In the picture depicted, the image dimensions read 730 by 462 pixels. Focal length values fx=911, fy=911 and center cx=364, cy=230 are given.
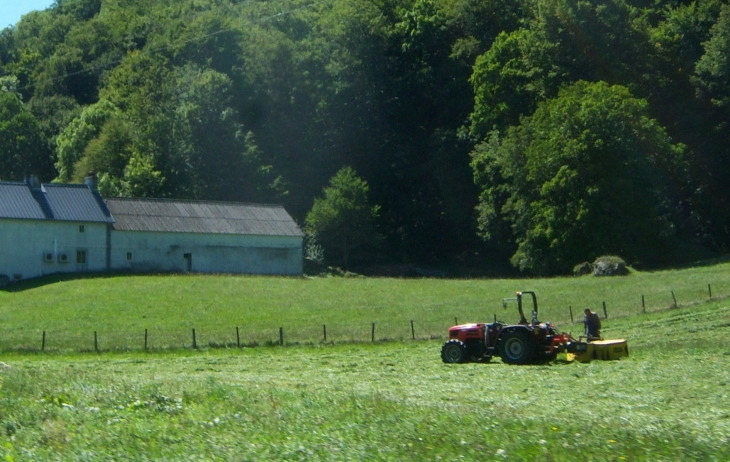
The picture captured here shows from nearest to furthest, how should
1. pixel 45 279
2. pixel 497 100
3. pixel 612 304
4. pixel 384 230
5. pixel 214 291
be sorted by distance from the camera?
pixel 612 304 → pixel 214 291 → pixel 45 279 → pixel 497 100 → pixel 384 230

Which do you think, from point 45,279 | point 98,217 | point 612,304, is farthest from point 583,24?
point 45,279

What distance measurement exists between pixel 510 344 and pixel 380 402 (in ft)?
35.5

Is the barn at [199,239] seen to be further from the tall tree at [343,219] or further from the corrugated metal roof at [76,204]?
the tall tree at [343,219]

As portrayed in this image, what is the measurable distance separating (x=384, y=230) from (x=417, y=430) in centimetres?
6886

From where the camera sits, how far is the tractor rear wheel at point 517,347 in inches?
929

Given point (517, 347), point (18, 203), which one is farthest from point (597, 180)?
point (18, 203)

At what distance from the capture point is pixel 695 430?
39.8 feet

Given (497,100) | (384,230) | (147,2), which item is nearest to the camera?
(497,100)

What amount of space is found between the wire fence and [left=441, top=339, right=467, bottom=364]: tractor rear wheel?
A: 8896 mm

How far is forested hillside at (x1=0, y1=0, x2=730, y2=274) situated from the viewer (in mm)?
60031

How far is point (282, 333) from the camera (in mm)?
34219

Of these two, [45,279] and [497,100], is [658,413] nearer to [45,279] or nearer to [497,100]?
[45,279]

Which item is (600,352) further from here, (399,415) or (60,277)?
(60,277)

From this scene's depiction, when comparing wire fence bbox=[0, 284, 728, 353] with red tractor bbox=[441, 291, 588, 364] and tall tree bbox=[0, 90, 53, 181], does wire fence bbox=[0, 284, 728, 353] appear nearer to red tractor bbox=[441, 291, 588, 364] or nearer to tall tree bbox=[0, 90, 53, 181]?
red tractor bbox=[441, 291, 588, 364]
